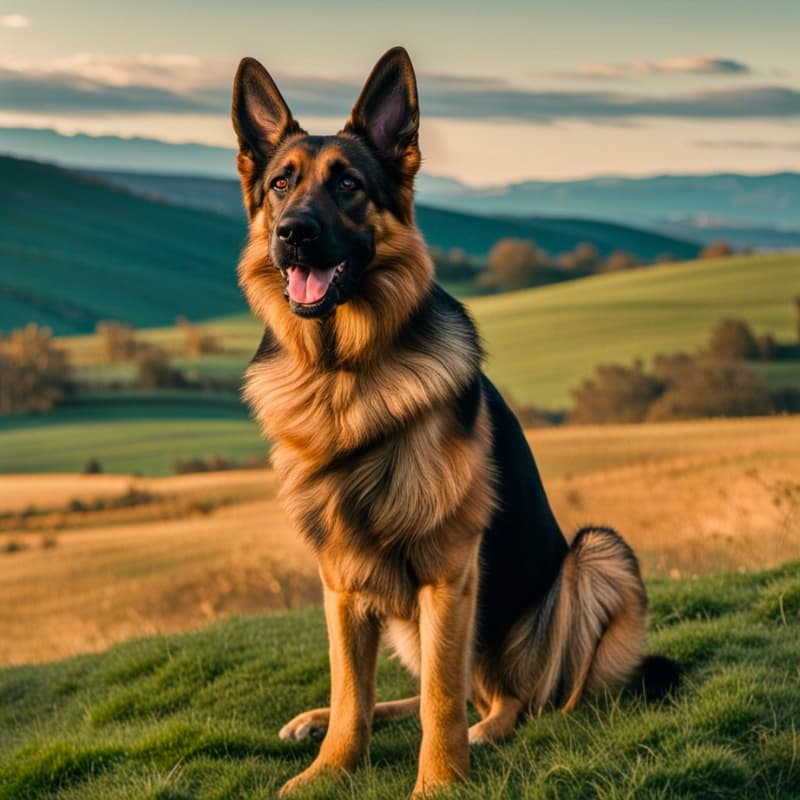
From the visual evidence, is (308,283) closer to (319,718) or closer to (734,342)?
(319,718)

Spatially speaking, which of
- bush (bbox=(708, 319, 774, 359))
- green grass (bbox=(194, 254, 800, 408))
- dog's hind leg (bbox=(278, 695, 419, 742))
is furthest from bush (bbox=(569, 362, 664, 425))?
dog's hind leg (bbox=(278, 695, 419, 742))

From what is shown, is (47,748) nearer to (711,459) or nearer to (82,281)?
(711,459)

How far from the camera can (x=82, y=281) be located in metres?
91.3

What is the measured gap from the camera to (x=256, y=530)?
848 inches

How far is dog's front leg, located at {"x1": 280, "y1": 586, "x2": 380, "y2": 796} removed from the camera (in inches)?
239

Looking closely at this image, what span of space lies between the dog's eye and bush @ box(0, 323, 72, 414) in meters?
51.4

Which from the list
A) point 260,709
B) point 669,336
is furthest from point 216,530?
point 669,336

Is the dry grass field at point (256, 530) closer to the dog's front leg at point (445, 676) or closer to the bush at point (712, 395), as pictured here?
the dog's front leg at point (445, 676)

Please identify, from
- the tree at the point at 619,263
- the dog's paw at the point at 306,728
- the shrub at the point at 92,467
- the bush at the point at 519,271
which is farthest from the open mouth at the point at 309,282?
the tree at the point at 619,263

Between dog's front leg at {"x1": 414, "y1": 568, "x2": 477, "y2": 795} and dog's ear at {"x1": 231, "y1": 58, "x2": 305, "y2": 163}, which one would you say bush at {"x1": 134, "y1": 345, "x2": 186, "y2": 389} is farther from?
dog's front leg at {"x1": 414, "y1": 568, "x2": 477, "y2": 795}

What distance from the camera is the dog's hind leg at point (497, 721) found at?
21.2 feet

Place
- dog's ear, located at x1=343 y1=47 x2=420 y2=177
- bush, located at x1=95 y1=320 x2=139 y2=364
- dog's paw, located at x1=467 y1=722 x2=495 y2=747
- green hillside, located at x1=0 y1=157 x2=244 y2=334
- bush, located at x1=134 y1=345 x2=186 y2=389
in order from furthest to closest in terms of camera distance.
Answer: green hillside, located at x1=0 y1=157 x2=244 y2=334
bush, located at x1=95 y1=320 x2=139 y2=364
bush, located at x1=134 y1=345 x2=186 y2=389
dog's paw, located at x1=467 y1=722 x2=495 y2=747
dog's ear, located at x1=343 y1=47 x2=420 y2=177

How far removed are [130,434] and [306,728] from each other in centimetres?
4457

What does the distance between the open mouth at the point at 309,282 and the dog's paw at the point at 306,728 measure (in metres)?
2.73
